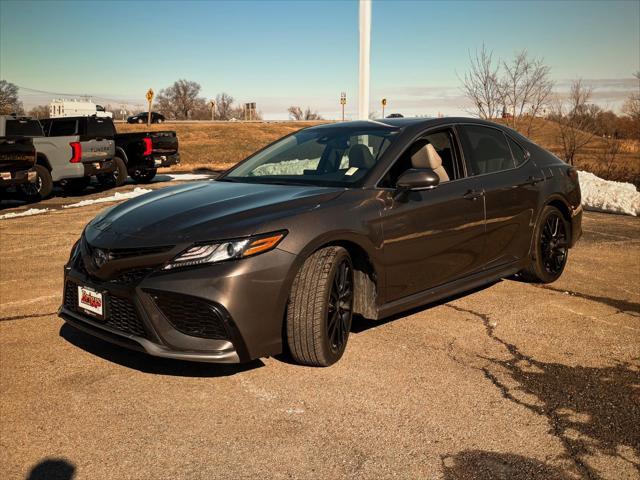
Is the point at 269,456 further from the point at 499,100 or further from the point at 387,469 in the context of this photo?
the point at 499,100

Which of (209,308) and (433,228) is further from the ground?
(433,228)

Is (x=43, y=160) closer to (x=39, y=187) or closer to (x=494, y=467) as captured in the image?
(x=39, y=187)

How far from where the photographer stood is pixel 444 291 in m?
4.86

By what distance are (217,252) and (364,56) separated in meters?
9.12

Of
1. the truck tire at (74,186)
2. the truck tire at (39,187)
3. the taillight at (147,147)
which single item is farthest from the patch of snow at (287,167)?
the taillight at (147,147)

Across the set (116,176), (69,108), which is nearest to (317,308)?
(116,176)

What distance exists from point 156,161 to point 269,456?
15.3 meters

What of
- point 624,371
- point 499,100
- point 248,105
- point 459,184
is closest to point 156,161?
point 499,100

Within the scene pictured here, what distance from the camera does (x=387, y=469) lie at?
115 inches

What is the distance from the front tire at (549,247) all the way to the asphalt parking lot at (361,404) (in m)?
0.62

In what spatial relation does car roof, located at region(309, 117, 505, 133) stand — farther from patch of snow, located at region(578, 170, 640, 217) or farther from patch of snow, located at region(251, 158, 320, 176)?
patch of snow, located at region(578, 170, 640, 217)

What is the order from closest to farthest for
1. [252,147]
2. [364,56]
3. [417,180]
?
[417,180], [364,56], [252,147]

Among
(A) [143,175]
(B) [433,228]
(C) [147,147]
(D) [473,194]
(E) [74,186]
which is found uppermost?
(C) [147,147]

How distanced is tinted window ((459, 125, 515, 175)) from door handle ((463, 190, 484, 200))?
0.60ft
